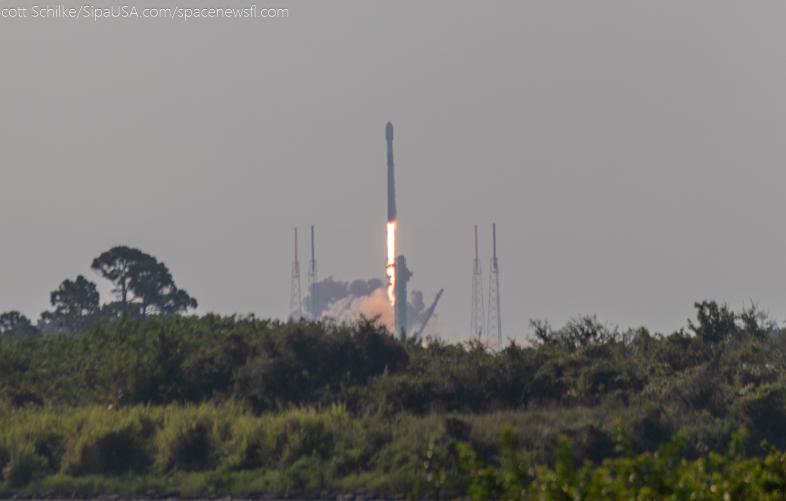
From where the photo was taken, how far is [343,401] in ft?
133

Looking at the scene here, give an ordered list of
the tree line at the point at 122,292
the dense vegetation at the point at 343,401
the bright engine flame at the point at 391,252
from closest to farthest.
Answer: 1. the dense vegetation at the point at 343,401
2. the tree line at the point at 122,292
3. the bright engine flame at the point at 391,252

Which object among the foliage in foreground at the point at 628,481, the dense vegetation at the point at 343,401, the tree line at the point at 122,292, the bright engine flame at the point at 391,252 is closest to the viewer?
the foliage in foreground at the point at 628,481

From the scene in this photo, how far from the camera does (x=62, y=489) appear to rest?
1297 inches

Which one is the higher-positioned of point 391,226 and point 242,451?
point 391,226

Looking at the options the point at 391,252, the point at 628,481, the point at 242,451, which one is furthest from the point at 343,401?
the point at 391,252

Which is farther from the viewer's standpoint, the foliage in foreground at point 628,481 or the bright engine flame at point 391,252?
the bright engine flame at point 391,252

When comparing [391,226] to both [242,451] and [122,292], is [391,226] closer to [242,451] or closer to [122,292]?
[122,292]

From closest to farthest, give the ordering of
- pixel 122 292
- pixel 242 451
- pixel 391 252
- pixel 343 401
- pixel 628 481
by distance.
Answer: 1. pixel 628 481
2. pixel 242 451
3. pixel 343 401
4. pixel 122 292
5. pixel 391 252

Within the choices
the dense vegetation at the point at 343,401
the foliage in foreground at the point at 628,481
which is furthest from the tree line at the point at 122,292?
the foliage in foreground at the point at 628,481

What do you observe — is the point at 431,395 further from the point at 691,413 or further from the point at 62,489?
the point at 62,489

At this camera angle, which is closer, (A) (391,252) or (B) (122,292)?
(B) (122,292)

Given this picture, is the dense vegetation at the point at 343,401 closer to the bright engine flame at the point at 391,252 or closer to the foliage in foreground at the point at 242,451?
the foliage in foreground at the point at 242,451

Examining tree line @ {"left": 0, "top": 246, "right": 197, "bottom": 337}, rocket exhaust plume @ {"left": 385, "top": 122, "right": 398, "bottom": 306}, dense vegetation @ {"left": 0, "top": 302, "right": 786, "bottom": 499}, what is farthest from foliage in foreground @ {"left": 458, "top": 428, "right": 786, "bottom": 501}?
rocket exhaust plume @ {"left": 385, "top": 122, "right": 398, "bottom": 306}

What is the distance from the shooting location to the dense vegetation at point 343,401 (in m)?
32.7
